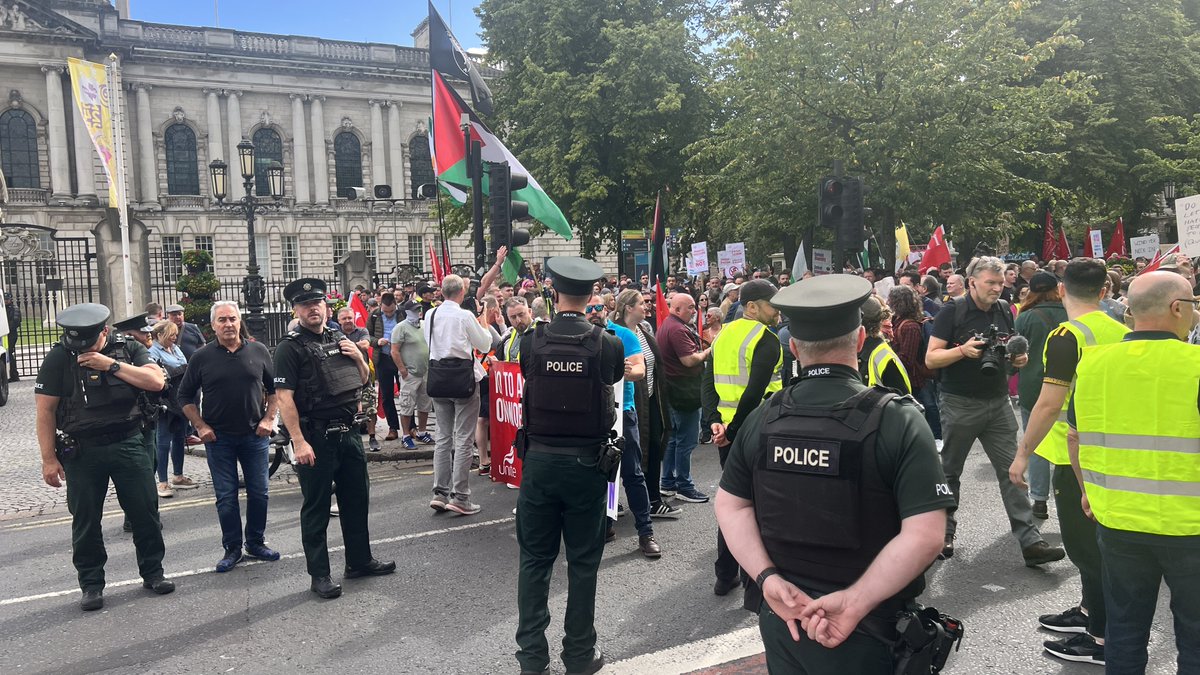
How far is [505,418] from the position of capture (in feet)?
25.3

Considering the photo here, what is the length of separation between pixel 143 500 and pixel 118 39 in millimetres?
44621

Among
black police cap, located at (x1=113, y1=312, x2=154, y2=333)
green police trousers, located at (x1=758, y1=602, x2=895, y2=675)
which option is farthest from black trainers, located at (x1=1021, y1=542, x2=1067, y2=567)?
black police cap, located at (x1=113, y1=312, x2=154, y2=333)

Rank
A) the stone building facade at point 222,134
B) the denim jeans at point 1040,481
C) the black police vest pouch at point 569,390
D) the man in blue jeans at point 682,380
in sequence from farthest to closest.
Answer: the stone building facade at point 222,134 < the man in blue jeans at point 682,380 < the denim jeans at point 1040,481 < the black police vest pouch at point 569,390

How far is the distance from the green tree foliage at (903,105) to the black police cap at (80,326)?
56.9ft

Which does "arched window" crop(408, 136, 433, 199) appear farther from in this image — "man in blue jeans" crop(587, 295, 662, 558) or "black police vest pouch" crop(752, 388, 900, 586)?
"black police vest pouch" crop(752, 388, 900, 586)

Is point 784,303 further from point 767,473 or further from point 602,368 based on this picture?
point 602,368

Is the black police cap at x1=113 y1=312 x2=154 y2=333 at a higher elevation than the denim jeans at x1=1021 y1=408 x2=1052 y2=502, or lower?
higher

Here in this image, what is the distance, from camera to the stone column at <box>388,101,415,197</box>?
48.5m

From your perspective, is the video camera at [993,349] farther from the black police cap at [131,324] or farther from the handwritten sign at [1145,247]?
the handwritten sign at [1145,247]

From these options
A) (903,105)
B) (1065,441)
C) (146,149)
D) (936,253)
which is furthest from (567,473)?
(146,149)

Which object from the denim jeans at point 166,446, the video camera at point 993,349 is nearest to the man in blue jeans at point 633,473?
the video camera at point 993,349

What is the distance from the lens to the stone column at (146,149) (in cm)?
4319

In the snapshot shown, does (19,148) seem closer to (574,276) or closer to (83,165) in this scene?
(83,165)

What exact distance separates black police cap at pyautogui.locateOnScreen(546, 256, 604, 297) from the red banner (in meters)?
3.10
